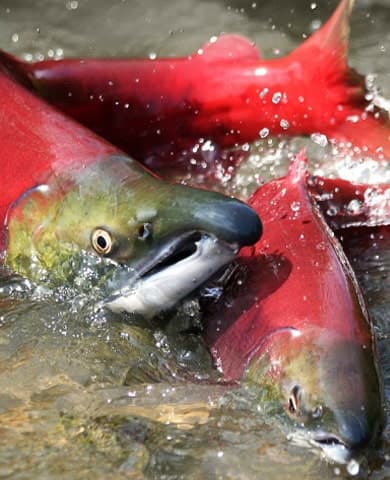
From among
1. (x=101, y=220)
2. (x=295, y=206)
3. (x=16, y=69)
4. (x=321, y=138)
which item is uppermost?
(x=16, y=69)

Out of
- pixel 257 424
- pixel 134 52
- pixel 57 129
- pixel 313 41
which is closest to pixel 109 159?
pixel 57 129

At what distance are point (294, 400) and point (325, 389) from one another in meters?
0.08

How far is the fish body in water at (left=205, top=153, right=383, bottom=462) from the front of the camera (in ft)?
7.18

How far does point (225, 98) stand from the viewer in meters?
3.38

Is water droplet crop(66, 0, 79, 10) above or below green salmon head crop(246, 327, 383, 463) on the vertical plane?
above

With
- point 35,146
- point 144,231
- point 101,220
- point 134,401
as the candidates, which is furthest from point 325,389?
point 35,146

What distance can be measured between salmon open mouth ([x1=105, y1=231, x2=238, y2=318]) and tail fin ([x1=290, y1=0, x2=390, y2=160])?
3.77ft

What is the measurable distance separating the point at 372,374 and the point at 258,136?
135 cm

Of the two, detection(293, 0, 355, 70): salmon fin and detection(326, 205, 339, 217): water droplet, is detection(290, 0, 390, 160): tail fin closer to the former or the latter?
detection(293, 0, 355, 70): salmon fin

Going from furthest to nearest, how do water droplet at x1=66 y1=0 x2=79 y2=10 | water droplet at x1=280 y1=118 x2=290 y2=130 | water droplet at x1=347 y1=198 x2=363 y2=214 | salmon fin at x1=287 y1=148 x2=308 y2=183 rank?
water droplet at x1=66 y1=0 x2=79 y2=10, water droplet at x1=280 y1=118 x2=290 y2=130, water droplet at x1=347 y1=198 x2=363 y2=214, salmon fin at x1=287 y1=148 x2=308 y2=183

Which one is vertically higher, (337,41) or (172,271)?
(337,41)

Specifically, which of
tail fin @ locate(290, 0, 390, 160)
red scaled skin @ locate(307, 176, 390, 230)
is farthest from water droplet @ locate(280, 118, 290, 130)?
red scaled skin @ locate(307, 176, 390, 230)

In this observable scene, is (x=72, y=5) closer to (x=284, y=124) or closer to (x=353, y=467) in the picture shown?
(x=284, y=124)

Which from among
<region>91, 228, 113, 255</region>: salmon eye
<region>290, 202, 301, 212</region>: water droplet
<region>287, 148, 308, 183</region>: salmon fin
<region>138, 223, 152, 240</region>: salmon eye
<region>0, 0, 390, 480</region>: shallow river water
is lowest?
<region>0, 0, 390, 480</region>: shallow river water
